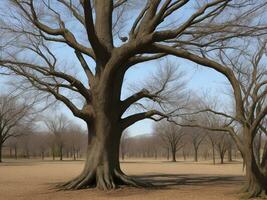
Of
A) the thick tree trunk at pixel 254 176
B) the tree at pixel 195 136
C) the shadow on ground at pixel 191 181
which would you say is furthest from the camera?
the tree at pixel 195 136

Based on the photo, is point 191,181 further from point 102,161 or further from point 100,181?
point 100,181

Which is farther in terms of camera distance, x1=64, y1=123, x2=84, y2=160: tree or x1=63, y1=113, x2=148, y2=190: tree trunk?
x1=64, y1=123, x2=84, y2=160: tree

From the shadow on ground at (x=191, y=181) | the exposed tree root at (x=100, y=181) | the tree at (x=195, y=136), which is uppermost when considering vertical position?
the tree at (x=195, y=136)

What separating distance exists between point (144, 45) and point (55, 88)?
4825 mm

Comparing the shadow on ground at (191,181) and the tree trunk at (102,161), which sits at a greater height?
the tree trunk at (102,161)

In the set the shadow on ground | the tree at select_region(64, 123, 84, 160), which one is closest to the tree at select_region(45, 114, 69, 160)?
the tree at select_region(64, 123, 84, 160)

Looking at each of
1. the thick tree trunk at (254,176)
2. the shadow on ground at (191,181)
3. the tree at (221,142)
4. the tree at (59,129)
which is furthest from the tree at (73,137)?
the thick tree trunk at (254,176)

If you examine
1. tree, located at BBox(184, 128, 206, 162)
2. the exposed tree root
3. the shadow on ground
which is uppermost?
tree, located at BBox(184, 128, 206, 162)

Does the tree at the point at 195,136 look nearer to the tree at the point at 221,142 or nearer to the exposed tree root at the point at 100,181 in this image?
the tree at the point at 221,142

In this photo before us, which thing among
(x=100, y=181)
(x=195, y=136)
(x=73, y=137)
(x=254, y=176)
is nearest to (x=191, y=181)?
(x=100, y=181)

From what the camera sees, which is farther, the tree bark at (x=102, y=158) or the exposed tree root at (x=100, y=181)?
the tree bark at (x=102, y=158)

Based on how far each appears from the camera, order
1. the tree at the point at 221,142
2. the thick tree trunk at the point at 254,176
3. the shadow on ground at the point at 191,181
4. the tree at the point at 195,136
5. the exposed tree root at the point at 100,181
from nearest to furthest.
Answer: the thick tree trunk at the point at 254,176
the exposed tree root at the point at 100,181
the shadow on ground at the point at 191,181
the tree at the point at 221,142
the tree at the point at 195,136

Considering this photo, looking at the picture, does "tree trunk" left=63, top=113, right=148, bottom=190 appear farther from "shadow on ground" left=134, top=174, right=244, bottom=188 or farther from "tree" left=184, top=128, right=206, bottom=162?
"tree" left=184, top=128, right=206, bottom=162

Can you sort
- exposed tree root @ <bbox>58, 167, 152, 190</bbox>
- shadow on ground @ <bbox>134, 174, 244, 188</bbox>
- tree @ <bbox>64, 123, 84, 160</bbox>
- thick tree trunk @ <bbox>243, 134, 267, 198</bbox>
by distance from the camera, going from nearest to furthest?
thick tree trunk @ <bbox>243, 134, 267, 198</bbox> → exposed tree root @ <bbox>58, 167, 152, 190</bbox> → shadow on ground @ <bbox>134, 174, 244, 188</bbox> → tree @ <bbox>64, 123, 84, 160</bbox>
